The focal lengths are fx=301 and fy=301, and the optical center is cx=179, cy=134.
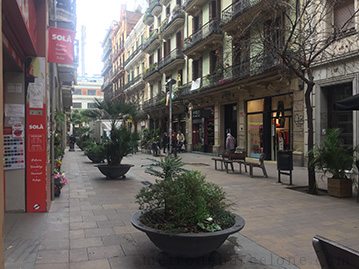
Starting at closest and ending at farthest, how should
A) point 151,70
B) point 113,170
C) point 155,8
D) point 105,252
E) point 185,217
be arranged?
point 185,217 < point 105,252 < point 113,170 < point 155,8 < point 151,70

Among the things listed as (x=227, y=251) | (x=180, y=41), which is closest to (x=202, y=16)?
(x=180, y=41)

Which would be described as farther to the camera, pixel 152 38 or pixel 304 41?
pixel 152 38

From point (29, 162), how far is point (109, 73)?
6432 cm

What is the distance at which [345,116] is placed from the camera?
12141 mm

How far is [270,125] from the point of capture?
16562 millimetres

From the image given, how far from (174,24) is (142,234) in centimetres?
2571

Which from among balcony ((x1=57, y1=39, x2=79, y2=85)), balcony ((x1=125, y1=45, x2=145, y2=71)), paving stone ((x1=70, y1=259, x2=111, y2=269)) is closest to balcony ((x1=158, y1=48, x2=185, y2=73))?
balcony ((x1=125, y1=45, x2=145, y2=71))

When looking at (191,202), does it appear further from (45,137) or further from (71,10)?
(71,10)

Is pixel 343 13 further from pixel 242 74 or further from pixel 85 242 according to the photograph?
pixel 85 242

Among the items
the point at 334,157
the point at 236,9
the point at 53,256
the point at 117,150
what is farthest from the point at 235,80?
the point at 53,256

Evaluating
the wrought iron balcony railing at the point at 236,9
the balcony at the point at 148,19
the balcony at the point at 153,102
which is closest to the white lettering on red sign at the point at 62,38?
the wrought iron balcony railing at the point at 236,9

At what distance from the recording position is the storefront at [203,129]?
2264cm

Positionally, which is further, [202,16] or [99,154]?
Result: [202,16]

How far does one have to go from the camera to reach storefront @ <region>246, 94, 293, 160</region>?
15.2 meters
